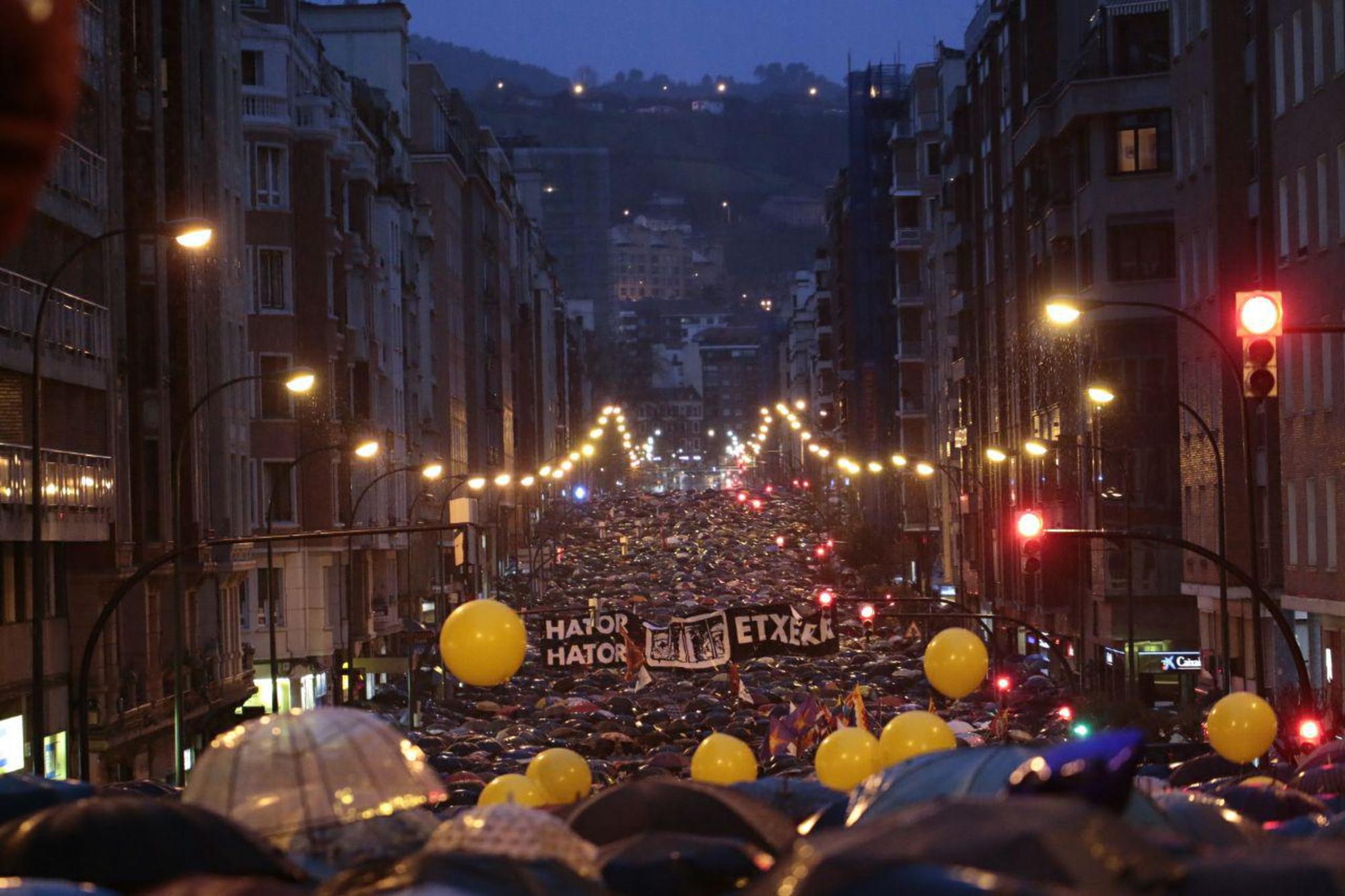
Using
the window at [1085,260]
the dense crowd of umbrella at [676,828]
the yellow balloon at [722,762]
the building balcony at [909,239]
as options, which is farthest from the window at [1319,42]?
the building balcony at [909,239]

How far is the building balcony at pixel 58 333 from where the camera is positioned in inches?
1495

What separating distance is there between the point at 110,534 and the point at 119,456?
202 cm

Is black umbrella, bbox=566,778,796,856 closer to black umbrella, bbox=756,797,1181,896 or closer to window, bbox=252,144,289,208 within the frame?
black umbrella, bbox=756,797,1181,896

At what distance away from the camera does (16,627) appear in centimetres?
3994

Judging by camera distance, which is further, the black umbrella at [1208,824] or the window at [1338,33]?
the window at [1338,33]

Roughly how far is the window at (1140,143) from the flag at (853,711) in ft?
69.8

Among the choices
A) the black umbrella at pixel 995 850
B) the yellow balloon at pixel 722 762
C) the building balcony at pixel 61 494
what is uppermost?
the building balcony at pixel 61 494

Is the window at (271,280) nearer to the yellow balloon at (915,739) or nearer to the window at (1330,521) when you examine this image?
A: the window at (1330,521)

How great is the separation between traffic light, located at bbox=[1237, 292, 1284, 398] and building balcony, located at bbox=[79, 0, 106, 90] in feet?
88.5

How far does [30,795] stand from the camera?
1250 centimetres

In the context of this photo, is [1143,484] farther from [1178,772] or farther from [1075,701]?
[1178,772]

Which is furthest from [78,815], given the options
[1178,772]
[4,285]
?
[4,285]

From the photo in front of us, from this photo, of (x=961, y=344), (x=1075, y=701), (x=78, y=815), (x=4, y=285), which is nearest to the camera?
(x=78, y=815)

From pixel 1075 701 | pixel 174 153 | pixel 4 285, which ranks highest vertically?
pixel 174 153
